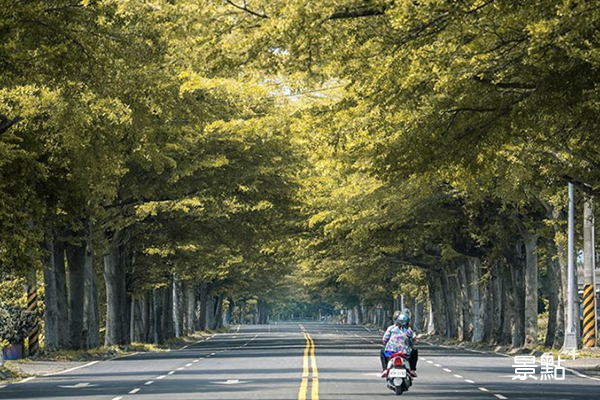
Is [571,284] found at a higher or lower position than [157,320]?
higher

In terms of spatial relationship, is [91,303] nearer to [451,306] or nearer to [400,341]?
[400,341]

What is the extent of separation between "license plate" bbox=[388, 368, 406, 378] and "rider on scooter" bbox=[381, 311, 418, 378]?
0.26 m

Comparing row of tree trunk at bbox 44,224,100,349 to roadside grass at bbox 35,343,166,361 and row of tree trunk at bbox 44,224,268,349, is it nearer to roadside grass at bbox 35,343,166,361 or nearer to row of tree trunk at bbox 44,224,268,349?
row of tree trunk at bbox 44,224,268,349

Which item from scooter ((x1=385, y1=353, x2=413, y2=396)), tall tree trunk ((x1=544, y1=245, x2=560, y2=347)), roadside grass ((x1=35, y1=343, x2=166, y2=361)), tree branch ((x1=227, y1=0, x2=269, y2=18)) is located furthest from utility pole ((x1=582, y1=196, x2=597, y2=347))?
tree branch ((x1=227, y1=0, x2=269, y2=18))

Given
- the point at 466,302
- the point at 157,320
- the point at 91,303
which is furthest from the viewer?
the point at 157,320

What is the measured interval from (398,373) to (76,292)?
28.5 m

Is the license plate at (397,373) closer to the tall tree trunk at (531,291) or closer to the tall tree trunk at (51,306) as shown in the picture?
the tall tree trunk at (51,306)

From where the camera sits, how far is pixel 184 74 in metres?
25.6

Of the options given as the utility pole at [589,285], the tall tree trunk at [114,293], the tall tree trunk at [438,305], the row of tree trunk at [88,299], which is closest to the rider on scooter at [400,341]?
the row of tree trunk at [88,299]

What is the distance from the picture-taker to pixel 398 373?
2598cm

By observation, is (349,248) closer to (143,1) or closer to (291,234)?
(291,234)

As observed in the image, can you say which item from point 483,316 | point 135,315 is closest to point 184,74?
point 483,316

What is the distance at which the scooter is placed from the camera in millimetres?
25938

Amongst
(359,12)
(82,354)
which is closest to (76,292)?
(82,354)
